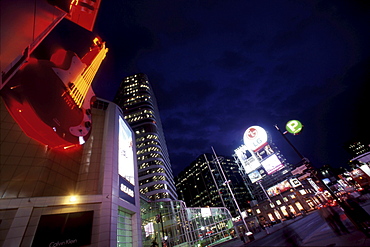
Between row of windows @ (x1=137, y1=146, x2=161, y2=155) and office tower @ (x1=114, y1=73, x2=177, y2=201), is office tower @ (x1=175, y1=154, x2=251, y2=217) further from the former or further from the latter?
row of windows @ (x1=137, y1=146, x2=161, y2=155)

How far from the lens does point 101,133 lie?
19844 millimetres

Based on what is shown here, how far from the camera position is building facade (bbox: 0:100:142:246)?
37.8 feet

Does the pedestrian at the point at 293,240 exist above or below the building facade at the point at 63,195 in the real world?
below

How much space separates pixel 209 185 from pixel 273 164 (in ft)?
400

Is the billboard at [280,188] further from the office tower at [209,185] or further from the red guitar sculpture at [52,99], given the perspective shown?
the red guitar sculpture at [52,99]

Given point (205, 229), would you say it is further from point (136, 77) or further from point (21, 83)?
point (136, 77)

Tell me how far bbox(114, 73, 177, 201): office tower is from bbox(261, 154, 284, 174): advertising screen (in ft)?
129

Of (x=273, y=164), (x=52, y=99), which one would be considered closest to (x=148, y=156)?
(x=273, y=164)

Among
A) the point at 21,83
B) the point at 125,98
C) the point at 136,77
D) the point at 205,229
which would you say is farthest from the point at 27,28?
the point at 136,77

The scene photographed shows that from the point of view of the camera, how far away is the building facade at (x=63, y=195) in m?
11.5

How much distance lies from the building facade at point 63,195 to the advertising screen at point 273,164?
65.5ft

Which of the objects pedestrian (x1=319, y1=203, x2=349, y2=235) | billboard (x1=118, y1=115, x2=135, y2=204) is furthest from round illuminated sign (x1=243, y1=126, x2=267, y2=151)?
billboard (x1=118, y1=115, x2=135, y2=204)

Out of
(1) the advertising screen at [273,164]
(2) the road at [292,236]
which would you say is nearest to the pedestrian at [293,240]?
(2) the road at [292,236]

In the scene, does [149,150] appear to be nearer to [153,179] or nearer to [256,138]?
[153,179]
